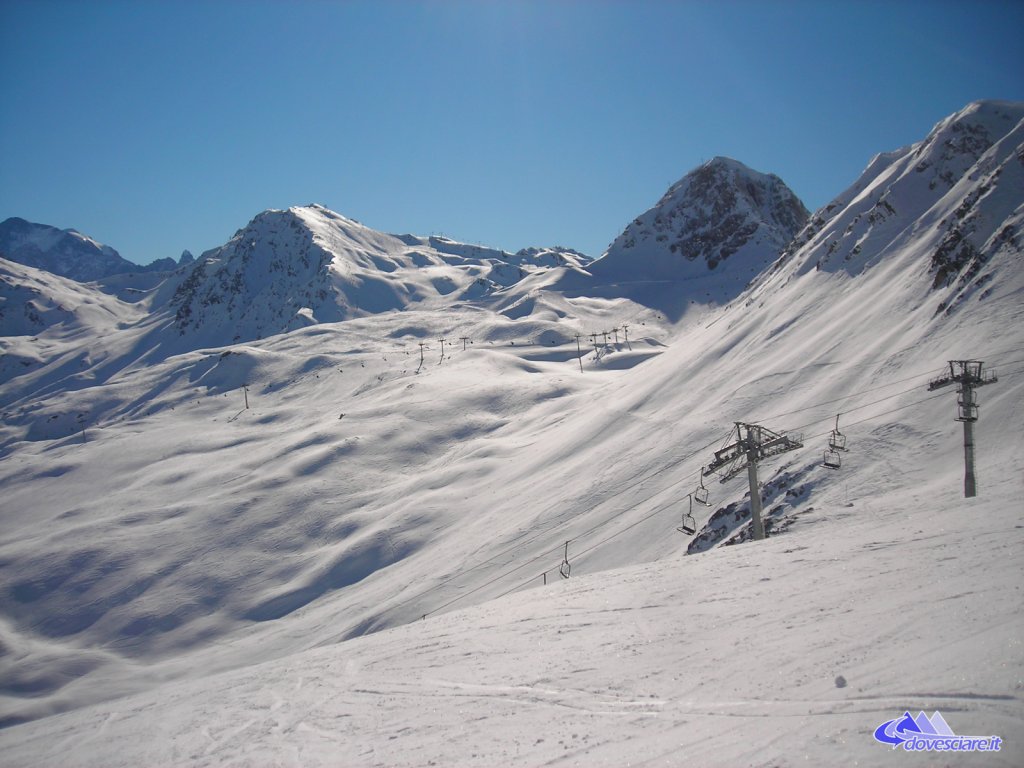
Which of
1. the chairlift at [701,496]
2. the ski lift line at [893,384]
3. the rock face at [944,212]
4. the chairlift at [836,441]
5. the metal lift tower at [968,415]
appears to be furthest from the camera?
the rock face at [944,212]

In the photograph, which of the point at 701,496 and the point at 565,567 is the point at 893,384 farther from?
the point at 565,567

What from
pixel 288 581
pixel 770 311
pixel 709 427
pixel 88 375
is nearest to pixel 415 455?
pixel 288 581

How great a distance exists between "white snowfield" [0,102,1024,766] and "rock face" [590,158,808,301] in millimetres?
33786

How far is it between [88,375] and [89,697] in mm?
163645

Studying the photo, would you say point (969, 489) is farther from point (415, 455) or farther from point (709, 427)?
point (415, 455)

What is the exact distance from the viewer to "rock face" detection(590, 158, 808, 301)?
516 feet

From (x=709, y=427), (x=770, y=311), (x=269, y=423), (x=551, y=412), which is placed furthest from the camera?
(x=269, y=423)

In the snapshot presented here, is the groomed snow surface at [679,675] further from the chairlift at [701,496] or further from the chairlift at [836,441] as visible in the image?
the chairlift at [701,496]

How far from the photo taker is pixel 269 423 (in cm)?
10169

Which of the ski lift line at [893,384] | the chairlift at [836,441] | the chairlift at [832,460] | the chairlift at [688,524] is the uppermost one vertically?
the ski lift line at [893,384]

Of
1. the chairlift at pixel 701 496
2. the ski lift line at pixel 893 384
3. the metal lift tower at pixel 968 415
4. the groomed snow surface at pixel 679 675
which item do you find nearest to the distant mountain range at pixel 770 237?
the ski lift line at pixel 893 384

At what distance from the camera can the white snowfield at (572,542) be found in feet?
40.7

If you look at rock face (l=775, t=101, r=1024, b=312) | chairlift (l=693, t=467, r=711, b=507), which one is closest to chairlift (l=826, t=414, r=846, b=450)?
chairlift (l=693, t=467, r=711, b=507)

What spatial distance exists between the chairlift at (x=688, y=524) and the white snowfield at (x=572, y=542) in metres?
0.61
